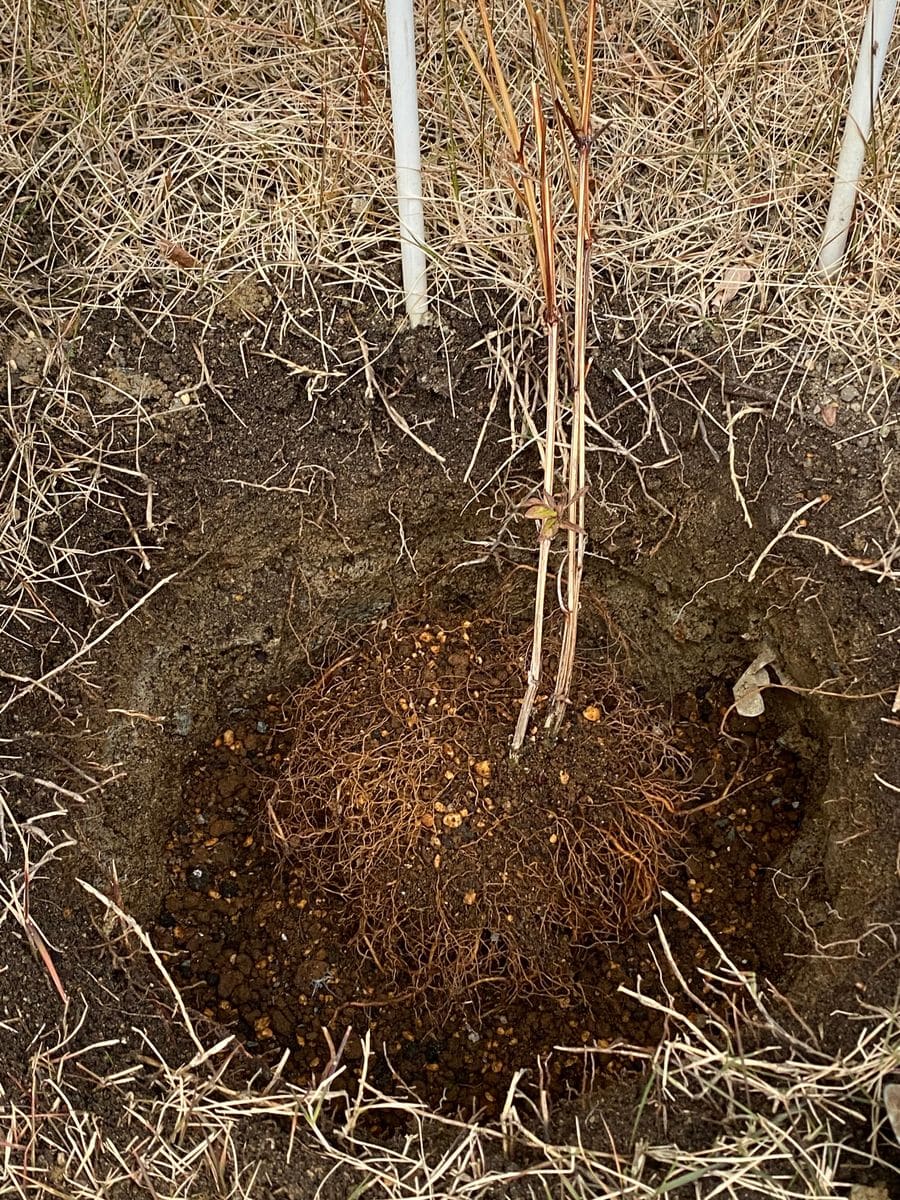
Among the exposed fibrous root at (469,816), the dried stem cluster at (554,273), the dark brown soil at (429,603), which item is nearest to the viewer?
the dried stem cluster at (554,273)

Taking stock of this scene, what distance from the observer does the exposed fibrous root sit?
1.66 meters

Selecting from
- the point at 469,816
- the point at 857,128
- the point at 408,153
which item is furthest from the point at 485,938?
the point at 857,128

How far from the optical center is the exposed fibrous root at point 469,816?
65.2 inches

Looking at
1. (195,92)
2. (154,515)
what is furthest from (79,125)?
(154,515)

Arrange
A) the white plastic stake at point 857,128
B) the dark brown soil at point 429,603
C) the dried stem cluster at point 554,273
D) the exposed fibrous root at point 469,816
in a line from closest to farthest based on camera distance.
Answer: the dried stem cluster at point 554,273 < the white plastic stake at point 857,128 < the dark brown soil at point 429,603 < the exposed fibrous root at point 469,816

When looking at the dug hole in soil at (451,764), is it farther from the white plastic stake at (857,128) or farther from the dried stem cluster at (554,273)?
the white plastic stake at (857,128)

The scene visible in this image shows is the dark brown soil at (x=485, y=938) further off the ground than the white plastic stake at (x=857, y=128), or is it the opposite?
the white plastic stake at (x=857, y=128)

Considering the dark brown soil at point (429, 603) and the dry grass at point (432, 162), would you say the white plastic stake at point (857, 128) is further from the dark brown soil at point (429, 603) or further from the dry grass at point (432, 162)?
the dark brown soil at point (429, 603)

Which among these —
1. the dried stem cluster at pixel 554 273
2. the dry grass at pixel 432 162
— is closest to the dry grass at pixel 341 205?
the dry grass at pixel 432 162

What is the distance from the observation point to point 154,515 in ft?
5.38

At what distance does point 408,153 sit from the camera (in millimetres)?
1496

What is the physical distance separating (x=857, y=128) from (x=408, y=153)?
2.06ft

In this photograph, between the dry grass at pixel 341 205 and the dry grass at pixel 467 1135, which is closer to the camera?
the dry grass at pixel 467 1135

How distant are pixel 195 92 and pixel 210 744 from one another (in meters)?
1.07
